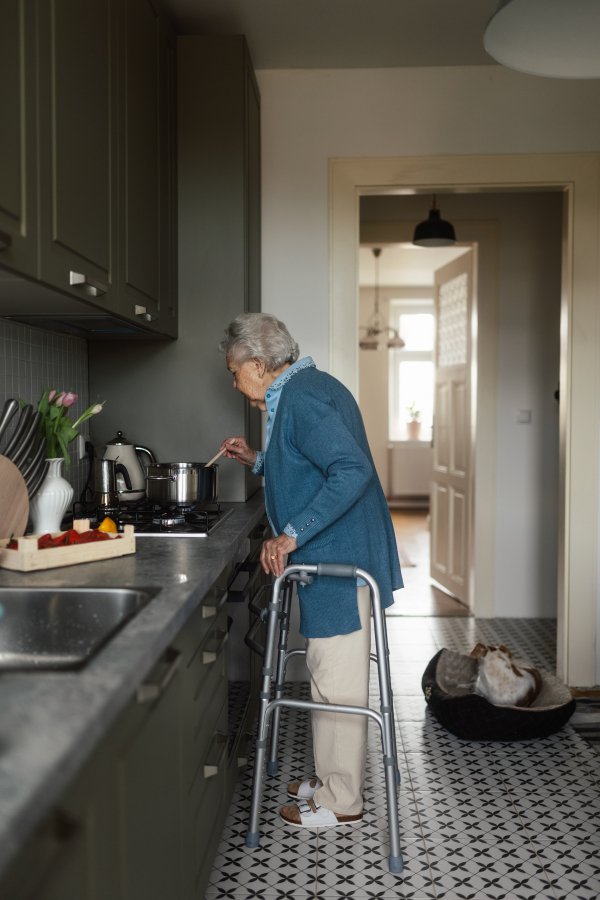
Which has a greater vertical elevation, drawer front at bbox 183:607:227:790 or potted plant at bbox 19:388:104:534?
potted plant at bbox 19:388:104:534

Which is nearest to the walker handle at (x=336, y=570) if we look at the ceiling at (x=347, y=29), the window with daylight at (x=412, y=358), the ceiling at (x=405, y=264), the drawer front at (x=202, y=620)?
the drawer front at (x=202, y=620)

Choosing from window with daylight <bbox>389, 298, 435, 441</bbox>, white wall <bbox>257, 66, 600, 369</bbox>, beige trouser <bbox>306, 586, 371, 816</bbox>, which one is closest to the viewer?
beige trouser <bbox>306, 586, 371, 816</bbox>

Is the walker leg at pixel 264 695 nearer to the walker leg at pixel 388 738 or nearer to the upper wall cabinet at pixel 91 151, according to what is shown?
the walker leg at pixel 388 738

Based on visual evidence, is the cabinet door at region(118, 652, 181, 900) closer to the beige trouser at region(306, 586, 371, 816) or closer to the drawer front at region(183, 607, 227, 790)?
the drawer front at region(183, 607, 227, 790)

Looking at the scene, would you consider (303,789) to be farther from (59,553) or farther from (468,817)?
(59,553)

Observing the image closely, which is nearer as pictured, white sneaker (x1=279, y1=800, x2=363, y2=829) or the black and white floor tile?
the black and white floor tile

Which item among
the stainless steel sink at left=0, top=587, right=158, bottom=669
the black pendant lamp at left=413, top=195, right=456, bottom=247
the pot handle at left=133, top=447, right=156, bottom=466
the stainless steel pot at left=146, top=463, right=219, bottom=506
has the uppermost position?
the black pendant lamp at left=413, top=195, right=456, bottom=247

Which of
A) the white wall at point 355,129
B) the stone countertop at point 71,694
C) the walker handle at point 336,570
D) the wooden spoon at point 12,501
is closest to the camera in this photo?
the stone countertop at point 71,694

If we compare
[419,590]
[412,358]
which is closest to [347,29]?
[419,590]

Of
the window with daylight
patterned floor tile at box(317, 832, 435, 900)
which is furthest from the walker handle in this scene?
the window with daylight

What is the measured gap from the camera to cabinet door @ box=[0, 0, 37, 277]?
4.39 ft

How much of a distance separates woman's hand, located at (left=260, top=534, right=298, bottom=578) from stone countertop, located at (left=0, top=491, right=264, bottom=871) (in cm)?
33

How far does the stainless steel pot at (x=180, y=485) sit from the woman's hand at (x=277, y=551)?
1.55ft

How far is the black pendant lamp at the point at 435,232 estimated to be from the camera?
4.03 m
